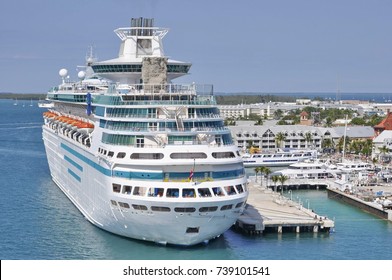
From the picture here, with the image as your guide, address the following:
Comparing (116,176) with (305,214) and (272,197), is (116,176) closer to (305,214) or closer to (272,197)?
(305,214)

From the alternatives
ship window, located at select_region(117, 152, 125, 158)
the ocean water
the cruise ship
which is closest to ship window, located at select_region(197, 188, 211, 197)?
the cruise ship

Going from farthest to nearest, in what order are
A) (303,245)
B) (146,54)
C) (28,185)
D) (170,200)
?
1. (28,185)
2. (146,54)
3. (303,245)
4. (170,200)

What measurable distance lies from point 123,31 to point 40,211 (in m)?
11.5

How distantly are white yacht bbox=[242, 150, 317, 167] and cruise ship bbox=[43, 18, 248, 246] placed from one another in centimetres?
3774

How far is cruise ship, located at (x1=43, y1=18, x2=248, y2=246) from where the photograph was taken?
29.6 meters

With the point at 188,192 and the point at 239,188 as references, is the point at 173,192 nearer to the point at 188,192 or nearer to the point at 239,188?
the point at 188,192

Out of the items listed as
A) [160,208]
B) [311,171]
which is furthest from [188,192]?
[311,171]

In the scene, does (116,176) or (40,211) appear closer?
(116,176)

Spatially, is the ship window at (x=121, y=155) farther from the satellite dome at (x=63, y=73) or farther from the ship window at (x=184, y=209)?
the satellite dome at (x=63, y=73)

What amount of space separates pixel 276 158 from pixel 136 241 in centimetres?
4468

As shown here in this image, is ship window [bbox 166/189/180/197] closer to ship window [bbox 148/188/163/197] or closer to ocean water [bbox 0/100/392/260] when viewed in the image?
ship window [bbox 148/188/163/197]

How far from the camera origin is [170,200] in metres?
29.1

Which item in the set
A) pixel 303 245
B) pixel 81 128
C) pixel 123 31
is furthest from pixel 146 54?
pixel 303 245

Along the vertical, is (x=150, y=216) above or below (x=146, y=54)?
below
